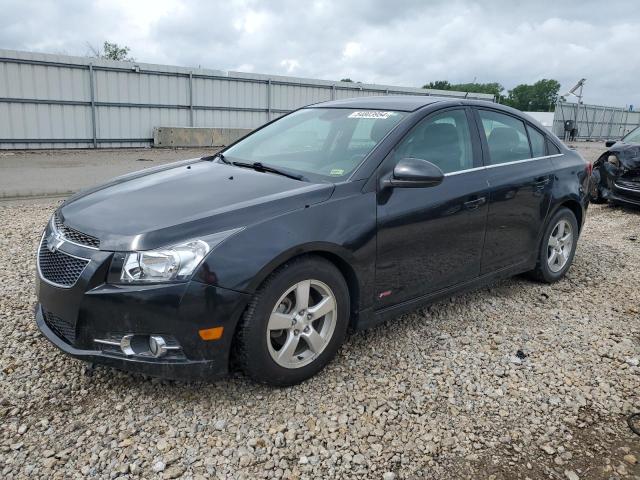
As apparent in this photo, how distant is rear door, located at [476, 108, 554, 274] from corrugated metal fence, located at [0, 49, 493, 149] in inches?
551

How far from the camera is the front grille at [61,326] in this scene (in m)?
2.74

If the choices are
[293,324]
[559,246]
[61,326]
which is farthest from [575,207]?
[61,326]

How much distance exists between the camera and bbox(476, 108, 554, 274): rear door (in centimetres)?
405

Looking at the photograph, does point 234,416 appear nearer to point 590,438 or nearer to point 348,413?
point 348,413

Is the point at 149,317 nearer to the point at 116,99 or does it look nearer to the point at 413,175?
the point at 413,175

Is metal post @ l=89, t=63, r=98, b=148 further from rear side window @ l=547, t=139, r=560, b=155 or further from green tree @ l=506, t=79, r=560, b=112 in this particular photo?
green tree @ l=506, t=79, r=560, b=112

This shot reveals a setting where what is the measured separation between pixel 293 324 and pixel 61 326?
4.05 feet

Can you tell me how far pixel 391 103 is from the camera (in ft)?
12.9

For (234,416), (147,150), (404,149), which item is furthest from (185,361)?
(147,150)

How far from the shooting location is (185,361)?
264 centimetres

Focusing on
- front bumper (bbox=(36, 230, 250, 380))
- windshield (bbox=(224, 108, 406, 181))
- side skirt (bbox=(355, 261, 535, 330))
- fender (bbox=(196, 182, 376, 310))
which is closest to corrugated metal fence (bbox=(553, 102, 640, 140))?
side skirt (bbox=(355, 261, 535, 330))

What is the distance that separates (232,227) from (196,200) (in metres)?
0.41

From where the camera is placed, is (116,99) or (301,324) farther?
(116,99)

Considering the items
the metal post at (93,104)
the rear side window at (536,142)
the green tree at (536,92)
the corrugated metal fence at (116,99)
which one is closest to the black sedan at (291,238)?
the rear side window at (536,142)
